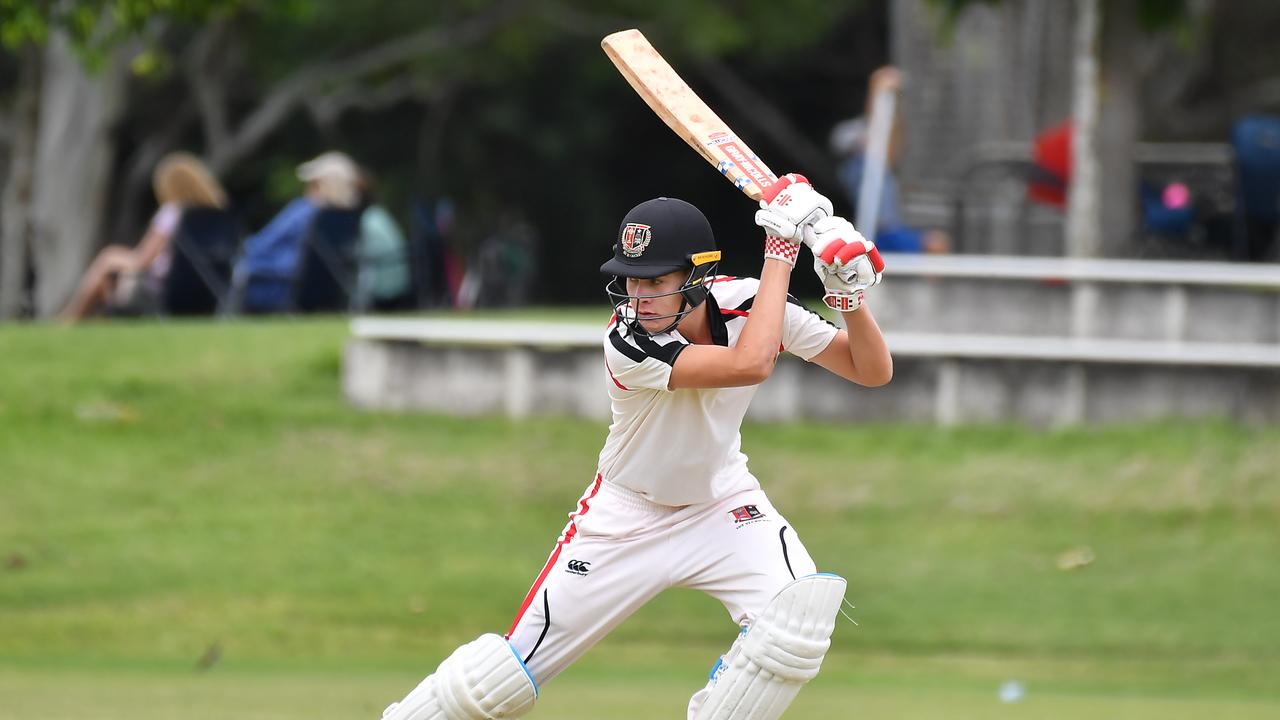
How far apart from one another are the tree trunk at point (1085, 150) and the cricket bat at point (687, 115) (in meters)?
7.02

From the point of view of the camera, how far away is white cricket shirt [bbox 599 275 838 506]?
14.6 feet

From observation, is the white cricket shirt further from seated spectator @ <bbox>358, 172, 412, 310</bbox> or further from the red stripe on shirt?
seated spectator @ <bbox>358, 172, 412, 310</bbox>

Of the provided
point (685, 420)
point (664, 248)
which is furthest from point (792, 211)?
point (685, 420)

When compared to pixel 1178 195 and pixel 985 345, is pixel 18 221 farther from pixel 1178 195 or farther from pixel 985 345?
pixel 985 345

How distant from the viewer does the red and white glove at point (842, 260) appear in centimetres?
418

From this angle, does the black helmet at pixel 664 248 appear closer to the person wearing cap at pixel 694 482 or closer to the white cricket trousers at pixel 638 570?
the person wearing cap at pixel 694 482

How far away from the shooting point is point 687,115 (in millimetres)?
4582

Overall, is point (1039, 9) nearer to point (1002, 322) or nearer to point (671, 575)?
point (1002, 322)

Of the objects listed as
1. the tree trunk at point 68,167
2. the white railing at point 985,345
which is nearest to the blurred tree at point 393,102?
the tree trunk at point 68,167

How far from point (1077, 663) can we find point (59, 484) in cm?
494

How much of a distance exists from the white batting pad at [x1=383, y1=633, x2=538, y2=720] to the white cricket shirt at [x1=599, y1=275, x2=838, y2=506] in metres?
0.51

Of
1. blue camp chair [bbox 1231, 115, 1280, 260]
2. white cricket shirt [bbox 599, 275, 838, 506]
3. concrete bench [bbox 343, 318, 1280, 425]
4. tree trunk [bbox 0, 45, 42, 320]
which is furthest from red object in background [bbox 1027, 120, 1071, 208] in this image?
tree trunk [bbox 0, 45, 42, 320]

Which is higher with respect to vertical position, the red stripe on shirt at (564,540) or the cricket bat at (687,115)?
the cricket bat at (687,115)

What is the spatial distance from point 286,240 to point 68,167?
751 cm
